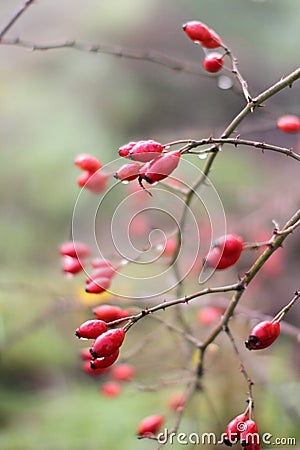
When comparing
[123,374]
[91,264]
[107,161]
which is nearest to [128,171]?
[91,264]

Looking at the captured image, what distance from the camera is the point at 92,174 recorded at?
1.19 m

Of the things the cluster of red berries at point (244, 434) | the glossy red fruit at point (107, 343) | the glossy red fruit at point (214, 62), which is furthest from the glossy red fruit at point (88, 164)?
the cluster of red berries at point (244, 434)

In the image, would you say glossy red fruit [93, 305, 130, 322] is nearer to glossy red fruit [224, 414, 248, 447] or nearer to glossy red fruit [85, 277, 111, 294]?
glossy red fruit [85, 277, 111, 294]

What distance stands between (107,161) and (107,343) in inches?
125

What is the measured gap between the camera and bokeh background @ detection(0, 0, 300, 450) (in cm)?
197

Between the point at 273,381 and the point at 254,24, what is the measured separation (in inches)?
142

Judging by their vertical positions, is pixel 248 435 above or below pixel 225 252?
below

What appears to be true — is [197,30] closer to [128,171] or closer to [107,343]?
[128,171]

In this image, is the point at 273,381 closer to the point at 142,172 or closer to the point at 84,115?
the point at 142,172

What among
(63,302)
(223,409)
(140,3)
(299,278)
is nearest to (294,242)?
(299,278)

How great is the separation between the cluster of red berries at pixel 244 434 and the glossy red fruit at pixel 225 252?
23 centimetres

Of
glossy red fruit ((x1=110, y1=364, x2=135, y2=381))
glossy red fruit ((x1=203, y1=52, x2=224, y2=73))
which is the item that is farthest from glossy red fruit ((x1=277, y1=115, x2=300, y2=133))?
glossy red fruit ((x1=110, y1=364, x2=135, y2=381))

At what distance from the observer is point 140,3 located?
5910mm

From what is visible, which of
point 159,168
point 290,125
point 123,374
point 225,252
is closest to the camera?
point 159,168
